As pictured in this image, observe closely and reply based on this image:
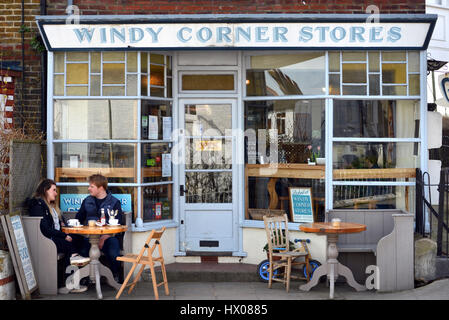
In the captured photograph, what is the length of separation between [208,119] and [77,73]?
6.78ft

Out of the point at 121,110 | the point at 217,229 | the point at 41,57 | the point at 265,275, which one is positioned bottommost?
the point at 265,275

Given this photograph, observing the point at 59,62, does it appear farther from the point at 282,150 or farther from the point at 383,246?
the point at 383,246

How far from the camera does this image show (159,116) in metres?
8.66

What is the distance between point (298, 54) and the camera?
8508 mm

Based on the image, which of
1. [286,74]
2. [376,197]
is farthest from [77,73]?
[376,197]

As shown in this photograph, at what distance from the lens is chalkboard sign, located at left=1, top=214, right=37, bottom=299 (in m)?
6.85

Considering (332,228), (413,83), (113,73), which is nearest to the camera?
(332,228)

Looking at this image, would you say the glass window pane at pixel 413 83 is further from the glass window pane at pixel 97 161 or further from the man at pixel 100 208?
the man at pixel 100 208

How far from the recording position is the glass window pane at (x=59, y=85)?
332 inches

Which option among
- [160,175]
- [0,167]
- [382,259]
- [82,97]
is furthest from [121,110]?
[382,259]

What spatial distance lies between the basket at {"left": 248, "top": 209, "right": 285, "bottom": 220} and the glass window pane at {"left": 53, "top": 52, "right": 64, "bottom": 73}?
353 centimetres

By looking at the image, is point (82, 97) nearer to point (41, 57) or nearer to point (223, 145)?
point (41, 57)

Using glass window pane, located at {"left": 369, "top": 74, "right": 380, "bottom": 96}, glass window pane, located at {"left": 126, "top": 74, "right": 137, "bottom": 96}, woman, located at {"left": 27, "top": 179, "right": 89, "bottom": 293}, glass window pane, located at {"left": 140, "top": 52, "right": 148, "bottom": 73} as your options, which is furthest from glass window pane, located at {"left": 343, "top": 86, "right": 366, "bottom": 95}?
woman, located at {"left": 27, "top": 179, "right": 89, "bottom": 293}

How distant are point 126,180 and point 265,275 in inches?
96.0
